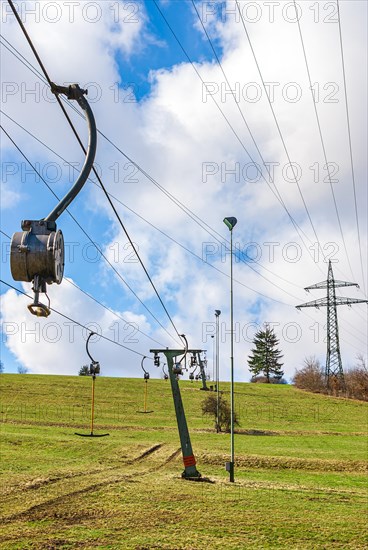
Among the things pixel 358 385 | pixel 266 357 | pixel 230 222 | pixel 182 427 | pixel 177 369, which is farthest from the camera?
pixel 266 357

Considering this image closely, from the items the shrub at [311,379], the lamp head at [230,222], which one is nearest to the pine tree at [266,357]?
the shrub at [311,379]

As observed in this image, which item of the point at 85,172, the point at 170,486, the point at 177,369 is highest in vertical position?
the point at 85,172

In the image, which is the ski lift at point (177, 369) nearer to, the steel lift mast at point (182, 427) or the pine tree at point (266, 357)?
the steel lift mast at point (182, 427)

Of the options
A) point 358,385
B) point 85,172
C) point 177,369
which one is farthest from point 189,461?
point 358,385

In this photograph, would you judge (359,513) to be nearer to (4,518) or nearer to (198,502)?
(198,502)

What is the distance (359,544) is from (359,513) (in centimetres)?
515

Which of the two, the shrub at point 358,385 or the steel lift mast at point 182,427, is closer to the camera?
the steel lift mast at point 182,427

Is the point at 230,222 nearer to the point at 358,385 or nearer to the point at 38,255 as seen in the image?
the point at 38,255

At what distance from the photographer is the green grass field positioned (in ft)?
49.4

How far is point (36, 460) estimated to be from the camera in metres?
29.6

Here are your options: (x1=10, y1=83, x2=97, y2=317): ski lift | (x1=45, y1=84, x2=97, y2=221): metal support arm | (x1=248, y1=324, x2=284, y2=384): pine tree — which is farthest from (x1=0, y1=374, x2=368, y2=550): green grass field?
(x1=248, y1=324, x2=284, y2=384): pine tree

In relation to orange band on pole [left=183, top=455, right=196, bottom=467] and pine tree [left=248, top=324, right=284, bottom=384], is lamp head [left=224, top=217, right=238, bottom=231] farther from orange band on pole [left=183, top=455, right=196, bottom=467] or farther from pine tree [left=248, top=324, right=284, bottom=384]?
pine tree [left=248, top=324, right=284, bottom=384]

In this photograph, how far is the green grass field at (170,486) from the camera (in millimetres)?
15070

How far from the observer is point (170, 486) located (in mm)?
23312
